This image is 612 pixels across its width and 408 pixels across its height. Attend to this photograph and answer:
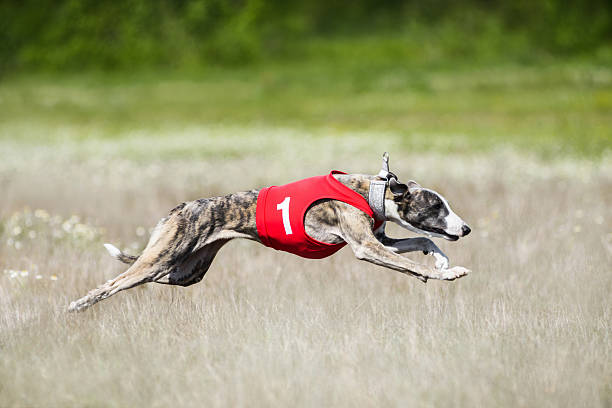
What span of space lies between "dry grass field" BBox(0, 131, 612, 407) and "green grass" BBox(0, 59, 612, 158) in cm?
851

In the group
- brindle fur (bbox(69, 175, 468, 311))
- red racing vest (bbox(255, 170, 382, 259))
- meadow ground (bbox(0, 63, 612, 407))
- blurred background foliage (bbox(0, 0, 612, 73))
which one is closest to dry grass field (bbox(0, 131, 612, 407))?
meadow ground (bbox(0, 63, 612, 407))

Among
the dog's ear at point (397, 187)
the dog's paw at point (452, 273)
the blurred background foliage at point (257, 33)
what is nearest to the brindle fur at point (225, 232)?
the dog's ear at point (397, 187)

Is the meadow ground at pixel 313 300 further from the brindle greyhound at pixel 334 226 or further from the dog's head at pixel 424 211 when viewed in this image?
the dog's head at pixel 424 211

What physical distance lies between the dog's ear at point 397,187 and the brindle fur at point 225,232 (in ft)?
0.43

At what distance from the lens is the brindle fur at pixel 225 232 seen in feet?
19.1

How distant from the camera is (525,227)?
9148 mm

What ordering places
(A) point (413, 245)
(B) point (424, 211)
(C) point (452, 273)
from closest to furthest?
(C) point (452, 273)
(B) point (424, 211)
(A) point (413, 245)

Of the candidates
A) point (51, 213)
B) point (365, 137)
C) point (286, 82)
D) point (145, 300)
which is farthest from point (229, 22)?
point (145, 300)

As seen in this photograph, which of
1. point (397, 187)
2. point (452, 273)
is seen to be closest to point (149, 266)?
point (397, 187)

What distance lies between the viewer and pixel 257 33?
3400 centimetres

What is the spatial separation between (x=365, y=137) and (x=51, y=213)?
987 cm

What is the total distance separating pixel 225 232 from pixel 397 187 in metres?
1.35

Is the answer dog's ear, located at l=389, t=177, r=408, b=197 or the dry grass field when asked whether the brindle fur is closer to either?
dog's ear, located at l=389, t=177, r=408, b=197

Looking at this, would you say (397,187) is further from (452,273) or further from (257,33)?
(257,33)
